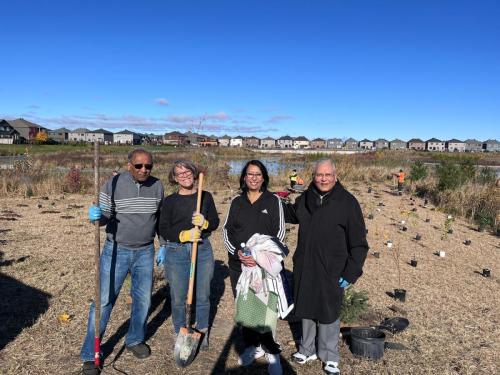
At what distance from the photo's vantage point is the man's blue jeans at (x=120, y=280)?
3322 millimetres

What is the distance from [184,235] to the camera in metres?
3.40

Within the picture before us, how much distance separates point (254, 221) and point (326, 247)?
63cm

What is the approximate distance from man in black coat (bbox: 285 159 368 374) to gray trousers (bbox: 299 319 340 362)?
14mm

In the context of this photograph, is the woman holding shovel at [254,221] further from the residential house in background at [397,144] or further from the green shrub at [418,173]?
the residential house in background at [397,144]

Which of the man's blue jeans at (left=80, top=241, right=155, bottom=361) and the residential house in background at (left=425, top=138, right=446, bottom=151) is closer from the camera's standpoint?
the man's blue jeans at (left=80, top=241, right=155, bottom=361)

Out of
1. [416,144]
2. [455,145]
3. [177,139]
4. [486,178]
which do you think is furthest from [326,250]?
[416,144]

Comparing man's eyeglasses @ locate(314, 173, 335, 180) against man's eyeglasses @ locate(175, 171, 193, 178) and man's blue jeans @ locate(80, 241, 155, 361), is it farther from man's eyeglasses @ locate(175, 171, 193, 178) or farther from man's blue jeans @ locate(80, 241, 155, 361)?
man's blue jeans @ locate(80, 241, 155, 361)

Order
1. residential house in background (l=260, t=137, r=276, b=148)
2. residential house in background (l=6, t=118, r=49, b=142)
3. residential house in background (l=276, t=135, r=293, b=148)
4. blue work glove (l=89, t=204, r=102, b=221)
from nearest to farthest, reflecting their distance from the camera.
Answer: blue work glove (l=89, t=204, r=102, b=221), residential house in background (l=6, t=118, r=49, b=142), residential house in background (l=276, t=135, r=293, b=148), residential house in background (l=260, t=137, r=276, b=148)

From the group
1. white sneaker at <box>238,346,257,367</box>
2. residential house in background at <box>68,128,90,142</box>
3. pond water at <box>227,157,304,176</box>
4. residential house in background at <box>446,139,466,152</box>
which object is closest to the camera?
white sneaker at <box>238,346,257,367</box>

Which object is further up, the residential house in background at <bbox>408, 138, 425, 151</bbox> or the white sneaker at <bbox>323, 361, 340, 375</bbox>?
the residential house in background at <bbox>408, 138, 425, 151</bbox>

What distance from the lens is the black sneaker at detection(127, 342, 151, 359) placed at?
3688 millimetres

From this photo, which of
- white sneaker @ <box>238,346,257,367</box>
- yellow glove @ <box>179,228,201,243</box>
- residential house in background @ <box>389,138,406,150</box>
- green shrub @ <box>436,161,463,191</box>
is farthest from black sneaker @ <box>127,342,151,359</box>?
residential house in background @ <box>389,138,406,150</box>

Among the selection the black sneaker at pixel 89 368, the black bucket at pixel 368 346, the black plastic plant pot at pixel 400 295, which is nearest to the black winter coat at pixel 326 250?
the black bucket at pixel 368 346

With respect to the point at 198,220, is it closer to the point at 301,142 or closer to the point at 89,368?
the point at 89,368
